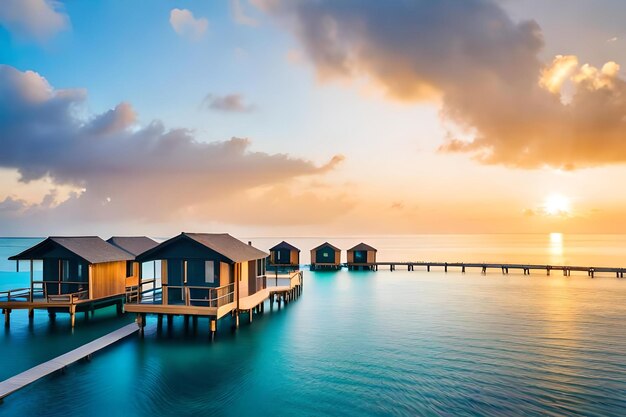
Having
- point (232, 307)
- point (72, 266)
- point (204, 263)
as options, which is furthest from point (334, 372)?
point (72, 266)

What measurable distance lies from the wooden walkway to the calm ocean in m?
0.39

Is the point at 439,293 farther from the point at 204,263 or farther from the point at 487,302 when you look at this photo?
the point at 204,263

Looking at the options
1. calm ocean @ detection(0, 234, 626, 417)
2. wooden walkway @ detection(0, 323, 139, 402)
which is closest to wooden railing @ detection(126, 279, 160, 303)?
calm ocean @ detection(0, 234, 626, 417)

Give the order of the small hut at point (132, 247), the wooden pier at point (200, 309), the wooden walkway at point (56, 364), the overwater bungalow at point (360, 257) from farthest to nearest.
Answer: the overwater bungalow at point (360, 257)
the small hut at point (132, 247)
the wooden pier at point (200, 309)
the wooden walkway at point (56, 364)

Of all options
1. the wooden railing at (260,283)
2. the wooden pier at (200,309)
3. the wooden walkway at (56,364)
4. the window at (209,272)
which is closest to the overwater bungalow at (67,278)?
the wooden pier at (200,309)

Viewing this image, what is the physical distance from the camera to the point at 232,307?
23469 millimetres

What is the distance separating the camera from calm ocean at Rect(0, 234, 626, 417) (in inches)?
546

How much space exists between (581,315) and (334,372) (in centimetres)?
2399

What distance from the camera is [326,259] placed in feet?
219

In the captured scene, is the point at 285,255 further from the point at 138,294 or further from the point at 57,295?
the point at 138,294

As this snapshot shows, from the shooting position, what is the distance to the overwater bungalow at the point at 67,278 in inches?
975

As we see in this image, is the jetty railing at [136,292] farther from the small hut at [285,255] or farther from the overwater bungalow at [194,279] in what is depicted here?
the small hut at [285,255]

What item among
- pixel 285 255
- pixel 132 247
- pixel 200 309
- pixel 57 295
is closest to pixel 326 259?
pixel 285 255

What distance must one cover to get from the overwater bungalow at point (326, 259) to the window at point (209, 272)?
143 ft
